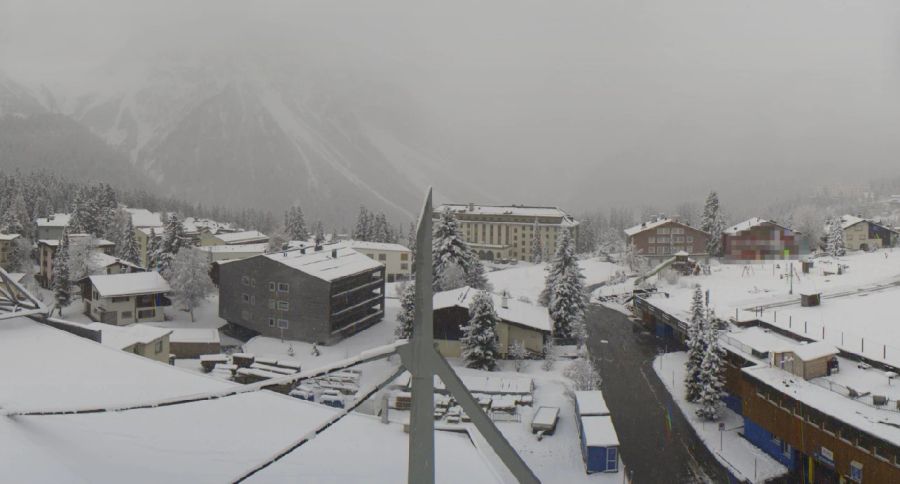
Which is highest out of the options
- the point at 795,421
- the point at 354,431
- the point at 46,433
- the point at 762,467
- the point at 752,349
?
the point at 46,433

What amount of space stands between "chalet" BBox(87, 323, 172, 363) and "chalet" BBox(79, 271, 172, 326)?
8.01 m

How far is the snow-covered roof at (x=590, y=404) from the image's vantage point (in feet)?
52.9

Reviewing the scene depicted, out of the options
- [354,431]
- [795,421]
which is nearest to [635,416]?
[795,421]

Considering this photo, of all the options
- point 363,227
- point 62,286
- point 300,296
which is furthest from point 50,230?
point 300,296

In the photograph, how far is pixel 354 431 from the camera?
16.8 feet

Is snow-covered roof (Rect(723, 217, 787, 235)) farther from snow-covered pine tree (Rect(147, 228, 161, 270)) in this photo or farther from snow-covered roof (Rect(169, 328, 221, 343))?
snow-covered pine tree (Rect(147, 228, 161, 270))

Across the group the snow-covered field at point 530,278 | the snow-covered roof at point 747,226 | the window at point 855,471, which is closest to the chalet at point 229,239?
the snow-covered field at point 530,278

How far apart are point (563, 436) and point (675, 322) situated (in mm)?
11757

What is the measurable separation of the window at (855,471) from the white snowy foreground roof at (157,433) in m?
11.6

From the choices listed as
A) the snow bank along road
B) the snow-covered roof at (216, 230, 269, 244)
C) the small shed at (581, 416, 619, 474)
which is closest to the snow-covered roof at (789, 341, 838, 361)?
the snow bank along road

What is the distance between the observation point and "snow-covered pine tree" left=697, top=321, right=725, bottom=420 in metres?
18.0

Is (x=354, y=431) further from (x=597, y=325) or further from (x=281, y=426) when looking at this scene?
(x=597, y=325)

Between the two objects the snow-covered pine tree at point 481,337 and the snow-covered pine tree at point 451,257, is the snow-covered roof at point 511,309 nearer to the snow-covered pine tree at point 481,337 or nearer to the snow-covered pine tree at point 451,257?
the snow-covered pine tree at point 481,337

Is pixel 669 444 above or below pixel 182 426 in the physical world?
below
